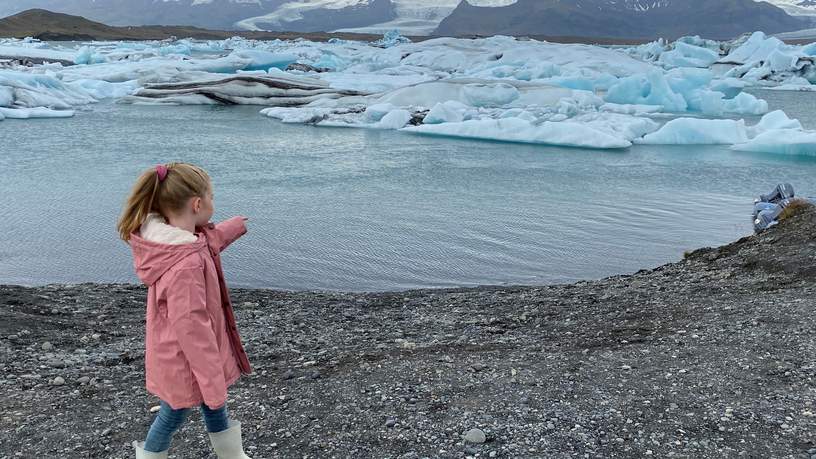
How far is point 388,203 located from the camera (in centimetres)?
956

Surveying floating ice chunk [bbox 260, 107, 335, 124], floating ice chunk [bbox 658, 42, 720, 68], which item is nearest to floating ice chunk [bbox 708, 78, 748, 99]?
floating ice chunk [bbox 658, 42, 720, 68]

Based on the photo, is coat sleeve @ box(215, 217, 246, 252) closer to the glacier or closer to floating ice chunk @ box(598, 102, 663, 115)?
the glacier

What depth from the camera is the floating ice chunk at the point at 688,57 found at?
127 ft

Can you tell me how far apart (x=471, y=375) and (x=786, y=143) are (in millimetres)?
12113

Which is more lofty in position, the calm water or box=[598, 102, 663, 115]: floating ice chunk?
box=[598, 102, 663, 115]: floating ice chunk

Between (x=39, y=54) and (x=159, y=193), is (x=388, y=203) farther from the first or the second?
(x=39, y=54)

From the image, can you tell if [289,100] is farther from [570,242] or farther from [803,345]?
[803,345]

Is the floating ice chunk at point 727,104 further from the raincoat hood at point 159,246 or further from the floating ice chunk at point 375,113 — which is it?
the raincoat hood at point 159,246

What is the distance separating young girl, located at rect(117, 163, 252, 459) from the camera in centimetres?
225

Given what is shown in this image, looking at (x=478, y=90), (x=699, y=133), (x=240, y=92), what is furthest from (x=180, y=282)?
(x=240, y=92)

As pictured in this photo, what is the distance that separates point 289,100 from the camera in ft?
75.3

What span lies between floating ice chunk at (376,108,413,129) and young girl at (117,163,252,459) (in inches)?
611

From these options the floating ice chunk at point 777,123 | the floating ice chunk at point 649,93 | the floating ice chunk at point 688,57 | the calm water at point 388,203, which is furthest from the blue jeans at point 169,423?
the floating ice chunk at point 688,57

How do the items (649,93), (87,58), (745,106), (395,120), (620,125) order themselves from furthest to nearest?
(87,58)
(649,93)
(745,106)
(395,120)
(620,125)
